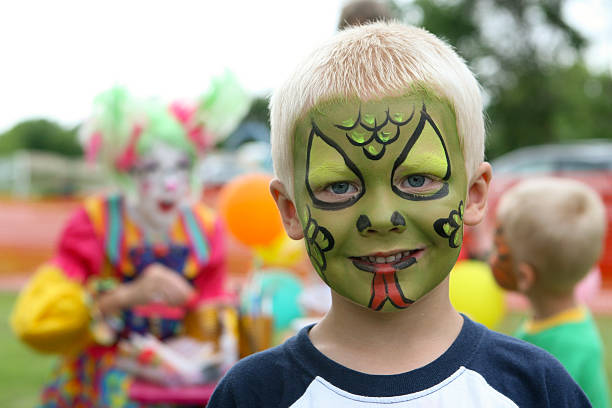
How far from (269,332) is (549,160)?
43.1 feet

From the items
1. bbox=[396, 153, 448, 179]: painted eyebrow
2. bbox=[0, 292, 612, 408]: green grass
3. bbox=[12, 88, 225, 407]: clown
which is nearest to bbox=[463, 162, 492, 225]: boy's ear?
bbox=[396, 153, 448, 179]: painted eyebrow

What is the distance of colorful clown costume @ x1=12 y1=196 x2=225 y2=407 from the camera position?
292 cm

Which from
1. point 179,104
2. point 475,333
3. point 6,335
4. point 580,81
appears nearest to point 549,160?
point 6,335

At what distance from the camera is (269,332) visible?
2.66 meters

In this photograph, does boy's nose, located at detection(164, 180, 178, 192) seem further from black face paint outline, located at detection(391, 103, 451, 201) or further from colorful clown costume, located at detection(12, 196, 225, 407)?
black face paint outline, located at detection(391, 103, 451, 201)

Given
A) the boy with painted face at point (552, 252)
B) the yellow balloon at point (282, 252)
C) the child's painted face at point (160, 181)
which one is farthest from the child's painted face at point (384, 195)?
the yellow balloon at point (282, 252)

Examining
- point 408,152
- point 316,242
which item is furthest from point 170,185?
point 408,152

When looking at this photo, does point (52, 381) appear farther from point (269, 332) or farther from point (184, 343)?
point (269, 332)

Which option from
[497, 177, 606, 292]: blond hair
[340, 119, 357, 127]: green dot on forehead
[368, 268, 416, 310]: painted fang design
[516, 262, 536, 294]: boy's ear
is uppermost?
[340, 119, 357, 127]: green dot on forehead

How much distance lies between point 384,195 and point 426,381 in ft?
1.10

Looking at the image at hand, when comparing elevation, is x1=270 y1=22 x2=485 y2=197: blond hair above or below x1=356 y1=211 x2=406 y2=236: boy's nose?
above

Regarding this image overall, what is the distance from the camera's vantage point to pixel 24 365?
232 inches

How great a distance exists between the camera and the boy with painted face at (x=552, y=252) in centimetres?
229

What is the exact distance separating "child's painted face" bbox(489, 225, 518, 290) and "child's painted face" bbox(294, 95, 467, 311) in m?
1.30
